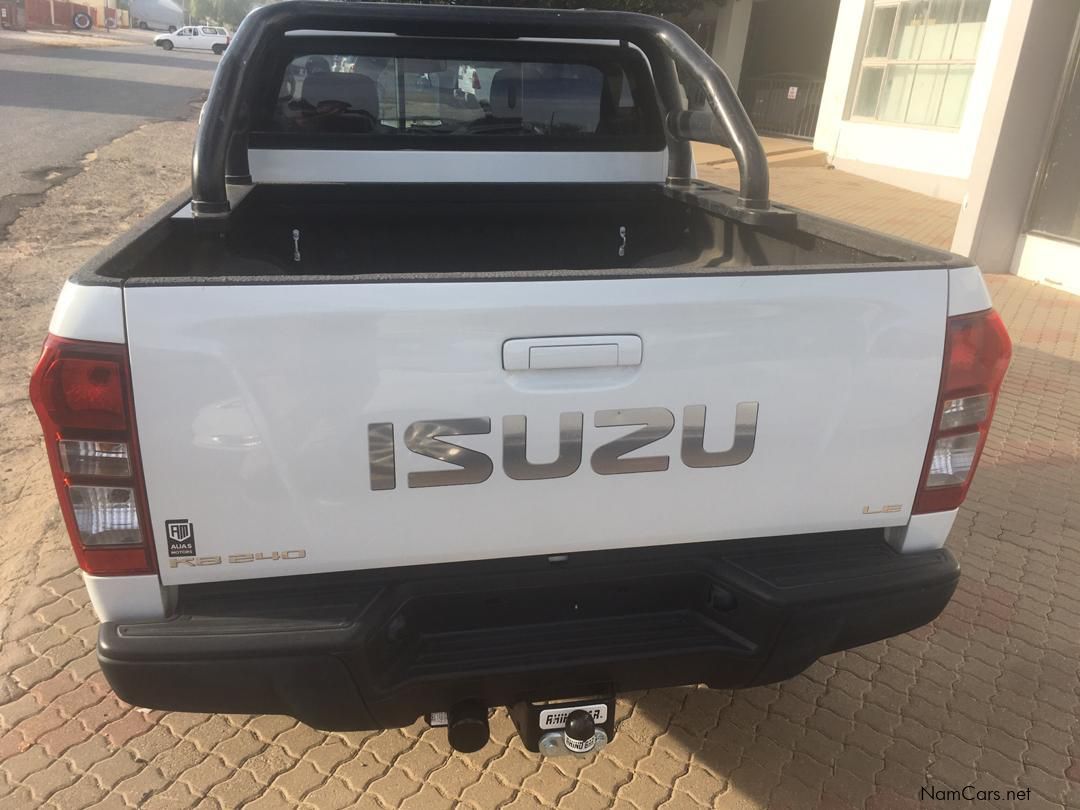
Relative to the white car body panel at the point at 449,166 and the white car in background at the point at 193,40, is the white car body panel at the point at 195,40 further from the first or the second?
the white car body panel at the point at 449,166

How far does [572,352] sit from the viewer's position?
1.76m

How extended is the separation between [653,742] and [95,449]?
6.12ft

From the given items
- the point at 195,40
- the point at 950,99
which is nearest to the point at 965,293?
the point at 950,99

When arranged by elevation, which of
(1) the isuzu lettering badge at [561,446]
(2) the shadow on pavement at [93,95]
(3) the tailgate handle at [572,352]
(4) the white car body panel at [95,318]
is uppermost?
(4) the white car body panel at [95,318]

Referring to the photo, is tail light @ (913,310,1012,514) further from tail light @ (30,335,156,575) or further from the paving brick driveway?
tail light @ (30,335,156,575)

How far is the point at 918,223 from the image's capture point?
35.8 ft

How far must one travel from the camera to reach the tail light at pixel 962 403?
197cm

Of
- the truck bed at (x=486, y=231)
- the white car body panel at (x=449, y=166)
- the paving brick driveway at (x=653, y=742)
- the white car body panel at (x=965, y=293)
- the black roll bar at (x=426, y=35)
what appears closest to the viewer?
the white car body panel at (x=965, y=293)

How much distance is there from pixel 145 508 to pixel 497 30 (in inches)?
81.2

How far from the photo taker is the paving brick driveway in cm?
246

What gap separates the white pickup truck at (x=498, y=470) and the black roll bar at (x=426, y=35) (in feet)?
0.08

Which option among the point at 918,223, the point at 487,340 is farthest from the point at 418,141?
the point at 918,223

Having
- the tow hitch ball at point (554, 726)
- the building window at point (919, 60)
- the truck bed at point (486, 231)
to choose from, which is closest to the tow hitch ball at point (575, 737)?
the tow hitch ball at point (554, 726)

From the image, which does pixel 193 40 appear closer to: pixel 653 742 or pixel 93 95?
pixel 93 95
